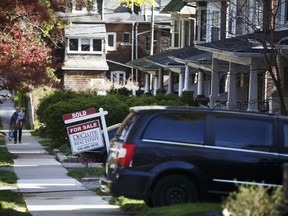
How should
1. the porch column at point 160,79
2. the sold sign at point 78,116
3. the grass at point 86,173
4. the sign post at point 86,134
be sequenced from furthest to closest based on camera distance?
the porch column at point 160,79, the grass at point 86,173, the sign post at point 86,134, the sold sign at point 78,116

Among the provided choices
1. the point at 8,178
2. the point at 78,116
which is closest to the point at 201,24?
the point at 78,116

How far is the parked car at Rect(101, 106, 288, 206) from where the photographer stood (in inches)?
528

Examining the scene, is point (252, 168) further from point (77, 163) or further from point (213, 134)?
point (77, 163)

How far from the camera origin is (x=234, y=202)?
8.46 meters

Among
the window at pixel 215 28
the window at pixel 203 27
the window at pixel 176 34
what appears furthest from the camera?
the window at pixel 176 34

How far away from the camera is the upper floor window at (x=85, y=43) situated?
6600 cm

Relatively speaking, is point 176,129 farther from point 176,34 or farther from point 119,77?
point 119,77

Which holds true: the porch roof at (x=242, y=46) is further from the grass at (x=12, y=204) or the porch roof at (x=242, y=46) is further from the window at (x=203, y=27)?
the window at (x=203, y=27)

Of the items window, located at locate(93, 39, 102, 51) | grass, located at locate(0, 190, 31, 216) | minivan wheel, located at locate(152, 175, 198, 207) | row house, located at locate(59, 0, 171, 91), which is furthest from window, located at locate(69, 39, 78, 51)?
minivan wheel, located at locate(152, 175, 198, 207)

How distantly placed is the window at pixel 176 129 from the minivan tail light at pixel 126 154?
0.91 feet

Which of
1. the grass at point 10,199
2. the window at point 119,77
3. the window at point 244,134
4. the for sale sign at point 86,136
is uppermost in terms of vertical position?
the window at point 244,134

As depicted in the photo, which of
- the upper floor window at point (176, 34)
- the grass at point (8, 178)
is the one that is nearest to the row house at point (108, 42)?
the upper floor window at point (176, 34)

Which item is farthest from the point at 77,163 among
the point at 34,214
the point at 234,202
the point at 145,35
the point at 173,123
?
the point at 145,35

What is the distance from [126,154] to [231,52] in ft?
38.2
